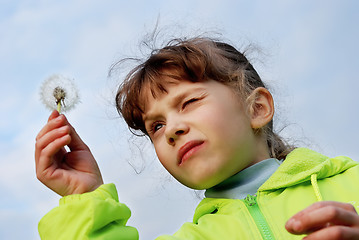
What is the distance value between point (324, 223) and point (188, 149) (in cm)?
103

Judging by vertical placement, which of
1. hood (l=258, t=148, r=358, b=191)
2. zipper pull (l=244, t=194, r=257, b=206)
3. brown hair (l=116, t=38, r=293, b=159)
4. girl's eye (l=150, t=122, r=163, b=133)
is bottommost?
zipper pull (l=244, t=194, r=257, b=206)

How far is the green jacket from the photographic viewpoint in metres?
1.83

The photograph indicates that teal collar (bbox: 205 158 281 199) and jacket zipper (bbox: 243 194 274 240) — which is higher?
teal collar (bbox: 205 158 281 199)

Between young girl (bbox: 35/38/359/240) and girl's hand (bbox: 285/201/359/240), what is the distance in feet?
2.26

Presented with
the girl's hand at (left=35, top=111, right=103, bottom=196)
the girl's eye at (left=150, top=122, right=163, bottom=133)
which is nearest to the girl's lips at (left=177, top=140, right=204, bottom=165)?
the girl's eye at (left=150, top=122, right=163, bottom=133)

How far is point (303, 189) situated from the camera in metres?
1.92

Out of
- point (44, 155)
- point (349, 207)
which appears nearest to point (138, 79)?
point (44, 155)

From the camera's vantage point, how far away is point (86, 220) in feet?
6.12

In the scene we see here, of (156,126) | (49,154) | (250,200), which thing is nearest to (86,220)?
(49,154)

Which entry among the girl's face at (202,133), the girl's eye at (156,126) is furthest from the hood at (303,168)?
the girl's eye at (156,126)

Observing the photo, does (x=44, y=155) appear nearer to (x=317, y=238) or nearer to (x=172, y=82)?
(x=172, y=82)

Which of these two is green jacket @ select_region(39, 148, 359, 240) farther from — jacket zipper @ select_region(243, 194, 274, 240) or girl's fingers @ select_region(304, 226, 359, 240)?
girl's fingers @ select_region(304, 226, 359, 240)

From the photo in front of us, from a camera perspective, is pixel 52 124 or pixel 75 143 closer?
pixel 52 124

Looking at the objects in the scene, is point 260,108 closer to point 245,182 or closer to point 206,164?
point 245,182
